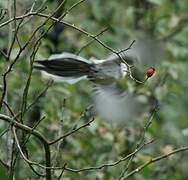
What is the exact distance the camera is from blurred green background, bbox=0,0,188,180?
2779mm

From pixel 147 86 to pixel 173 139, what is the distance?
523 millimetres

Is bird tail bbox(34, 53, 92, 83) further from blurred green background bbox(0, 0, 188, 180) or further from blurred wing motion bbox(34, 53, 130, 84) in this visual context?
blurred green background bbox(0, 0, 188, 180)

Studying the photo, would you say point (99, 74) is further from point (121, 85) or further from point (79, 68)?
point (121, 85)

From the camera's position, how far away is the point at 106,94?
252cm

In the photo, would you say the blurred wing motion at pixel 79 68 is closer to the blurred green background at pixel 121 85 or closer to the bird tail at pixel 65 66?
the bird tail at pixel 65 66

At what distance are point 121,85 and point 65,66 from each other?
0.55 m

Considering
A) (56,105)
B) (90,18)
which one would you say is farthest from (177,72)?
(56,105)

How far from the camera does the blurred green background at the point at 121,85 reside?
2.78m

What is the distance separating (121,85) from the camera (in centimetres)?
276

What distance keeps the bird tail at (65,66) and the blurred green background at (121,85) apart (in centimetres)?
22

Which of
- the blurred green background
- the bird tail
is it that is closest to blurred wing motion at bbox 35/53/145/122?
the bird tail

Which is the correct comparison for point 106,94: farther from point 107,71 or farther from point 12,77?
point 12,77

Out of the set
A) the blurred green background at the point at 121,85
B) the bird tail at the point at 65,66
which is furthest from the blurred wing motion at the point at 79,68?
the blurred green background at the point at 121,85

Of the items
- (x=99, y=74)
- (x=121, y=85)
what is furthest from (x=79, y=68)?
(x=121, y=85)
